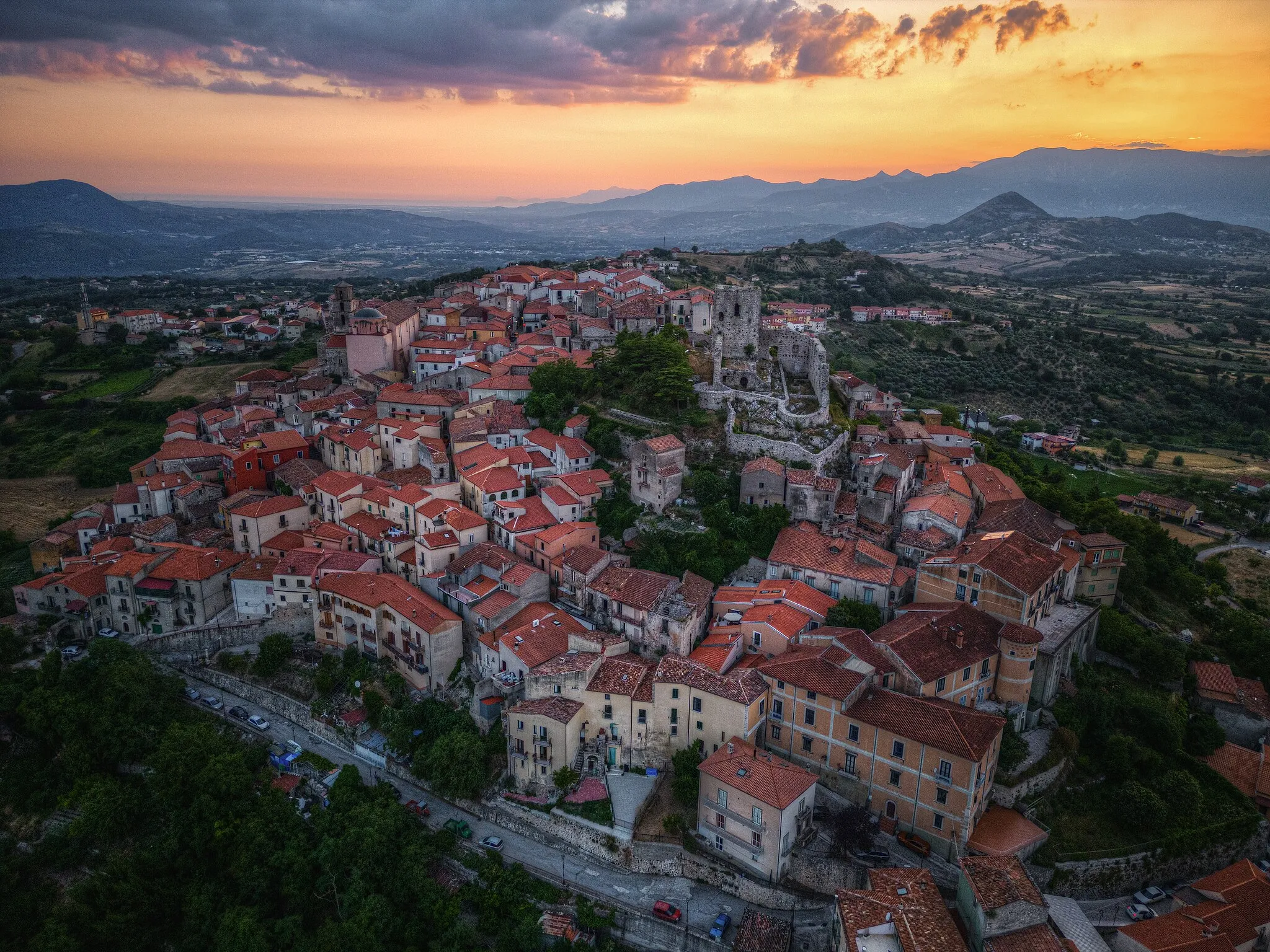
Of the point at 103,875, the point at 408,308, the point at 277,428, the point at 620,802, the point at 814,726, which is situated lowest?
the point at 103,875

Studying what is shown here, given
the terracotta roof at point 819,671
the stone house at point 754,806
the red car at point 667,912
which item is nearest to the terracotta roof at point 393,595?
the stone house at point 754,806

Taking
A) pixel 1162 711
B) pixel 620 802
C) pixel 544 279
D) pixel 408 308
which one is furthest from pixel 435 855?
pixel 544 279

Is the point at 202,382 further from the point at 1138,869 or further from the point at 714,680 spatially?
the point at 1138,869

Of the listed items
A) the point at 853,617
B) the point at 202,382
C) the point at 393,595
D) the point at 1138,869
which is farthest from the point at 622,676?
the point at 202,382

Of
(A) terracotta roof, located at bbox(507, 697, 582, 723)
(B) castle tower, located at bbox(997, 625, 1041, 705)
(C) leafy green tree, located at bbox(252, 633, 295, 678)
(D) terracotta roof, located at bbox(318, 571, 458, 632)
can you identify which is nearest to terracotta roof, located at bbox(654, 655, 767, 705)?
(A) terracotta roof, located at bbox(507, 697, 582, 723)

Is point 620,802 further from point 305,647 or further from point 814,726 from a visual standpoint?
point 305,647

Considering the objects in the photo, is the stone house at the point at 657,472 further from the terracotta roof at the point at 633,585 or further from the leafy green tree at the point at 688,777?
the leafy green tree at the point at 688,777
